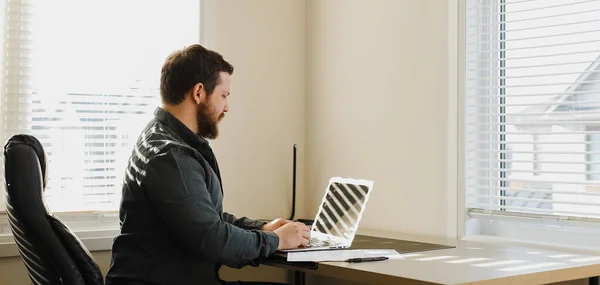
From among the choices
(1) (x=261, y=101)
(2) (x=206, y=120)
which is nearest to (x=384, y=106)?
(1) (x=261, y=101)

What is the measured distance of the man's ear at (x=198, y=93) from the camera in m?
2.29

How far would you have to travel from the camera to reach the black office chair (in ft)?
6.28

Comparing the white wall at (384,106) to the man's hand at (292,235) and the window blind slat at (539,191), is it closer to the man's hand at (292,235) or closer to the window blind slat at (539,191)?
the window blind slat at (539,191)

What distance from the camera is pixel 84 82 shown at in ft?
9.52

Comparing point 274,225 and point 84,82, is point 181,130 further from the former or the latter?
point 84,82

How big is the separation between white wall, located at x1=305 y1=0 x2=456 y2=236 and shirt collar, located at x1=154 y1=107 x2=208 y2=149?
0.99m

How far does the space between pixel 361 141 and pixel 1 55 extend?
143 cm

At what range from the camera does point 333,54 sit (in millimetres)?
3373

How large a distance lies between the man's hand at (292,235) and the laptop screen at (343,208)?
208mm

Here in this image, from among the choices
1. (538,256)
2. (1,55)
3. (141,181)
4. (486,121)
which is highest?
(1,55)

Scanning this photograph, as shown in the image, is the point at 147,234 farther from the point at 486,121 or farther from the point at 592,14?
the point at 592,14

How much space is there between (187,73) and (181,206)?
0.47 m

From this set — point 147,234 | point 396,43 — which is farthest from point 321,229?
point 396,43

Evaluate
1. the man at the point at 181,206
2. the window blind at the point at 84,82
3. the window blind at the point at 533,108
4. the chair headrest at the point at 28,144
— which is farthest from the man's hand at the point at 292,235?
the window blind at the point at 84,82
